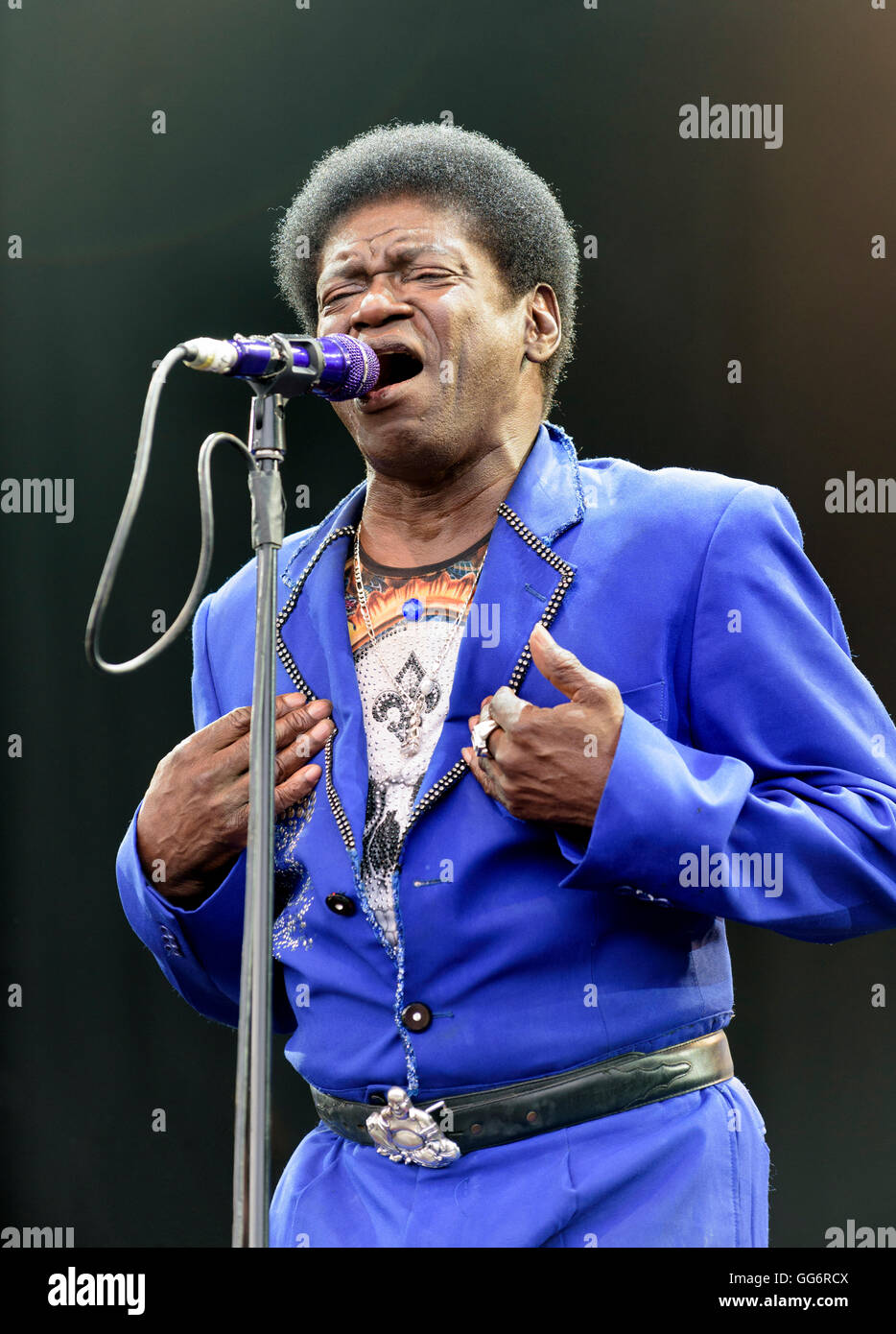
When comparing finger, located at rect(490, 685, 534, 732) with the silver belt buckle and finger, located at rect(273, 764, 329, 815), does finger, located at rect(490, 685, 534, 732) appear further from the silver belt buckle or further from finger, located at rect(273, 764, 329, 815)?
the silver belt buckle

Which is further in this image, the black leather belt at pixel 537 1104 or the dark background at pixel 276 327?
the dark background at pixel 276 327

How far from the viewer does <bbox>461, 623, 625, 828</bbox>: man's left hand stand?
1496 mm

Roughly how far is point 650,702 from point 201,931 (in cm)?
64

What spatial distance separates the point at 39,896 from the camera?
278 cm

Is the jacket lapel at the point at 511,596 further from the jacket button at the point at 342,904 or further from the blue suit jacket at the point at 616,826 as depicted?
the jacket button at the point at 342,904

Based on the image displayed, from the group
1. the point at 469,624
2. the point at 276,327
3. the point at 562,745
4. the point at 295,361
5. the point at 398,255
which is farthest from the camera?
the point at 276,327

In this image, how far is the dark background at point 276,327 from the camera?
257 centimetres

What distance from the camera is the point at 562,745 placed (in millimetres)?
1505

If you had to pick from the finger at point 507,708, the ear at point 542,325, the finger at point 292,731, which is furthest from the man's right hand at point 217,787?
the ear at point 542,325

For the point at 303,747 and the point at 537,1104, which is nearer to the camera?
the point at 537,1104

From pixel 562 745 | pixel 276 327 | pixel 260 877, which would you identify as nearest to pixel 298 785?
pixel 562 745

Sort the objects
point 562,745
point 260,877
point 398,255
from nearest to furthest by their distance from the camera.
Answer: point 260,877, point 562,745, point 398,255

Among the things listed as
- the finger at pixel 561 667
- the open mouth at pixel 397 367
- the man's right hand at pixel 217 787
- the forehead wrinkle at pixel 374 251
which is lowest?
the man's right hand at pixel 217 787

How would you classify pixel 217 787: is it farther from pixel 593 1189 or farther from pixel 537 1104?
pixel 593 1189
